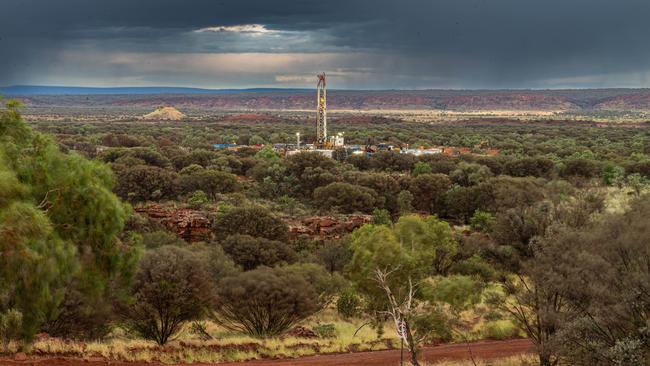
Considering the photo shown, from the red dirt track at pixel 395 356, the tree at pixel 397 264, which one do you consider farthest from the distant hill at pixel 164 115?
the red dirt track at pixel 395 356

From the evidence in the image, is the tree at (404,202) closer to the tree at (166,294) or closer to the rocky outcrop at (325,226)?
the rocky outcrop at (325,226)

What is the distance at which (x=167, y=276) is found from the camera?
1555 cm

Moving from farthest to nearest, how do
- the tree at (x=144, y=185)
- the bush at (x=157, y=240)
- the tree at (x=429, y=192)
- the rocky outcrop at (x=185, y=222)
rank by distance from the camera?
the tree at (x=429, y=192)
the tree at (x=144, y=185)
the rocky outcrop at (x=185, y=222)
the bush at (x=157, y=240)

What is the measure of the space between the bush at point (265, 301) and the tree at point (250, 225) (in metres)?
10.5

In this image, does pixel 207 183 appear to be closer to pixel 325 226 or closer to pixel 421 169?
pixel 325 226

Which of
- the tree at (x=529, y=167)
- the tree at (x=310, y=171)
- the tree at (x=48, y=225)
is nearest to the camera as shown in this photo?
the tree at (x=48, y=225)

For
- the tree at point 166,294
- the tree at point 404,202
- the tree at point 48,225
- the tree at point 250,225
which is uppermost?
the tree at point 48,225

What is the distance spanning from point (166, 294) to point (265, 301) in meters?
2.50

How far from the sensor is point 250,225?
28281mm

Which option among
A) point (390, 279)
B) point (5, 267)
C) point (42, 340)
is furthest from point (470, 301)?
point (5, 267)

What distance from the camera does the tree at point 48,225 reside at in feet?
27.1

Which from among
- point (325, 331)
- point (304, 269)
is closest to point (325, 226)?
point (304, 269)

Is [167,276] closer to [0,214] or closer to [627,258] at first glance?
[0,214]

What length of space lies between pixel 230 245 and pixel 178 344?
28.5 feet
